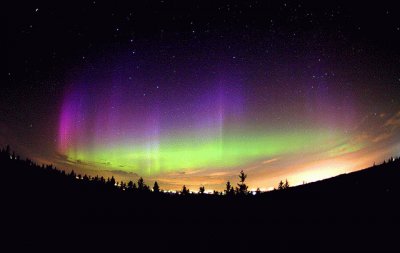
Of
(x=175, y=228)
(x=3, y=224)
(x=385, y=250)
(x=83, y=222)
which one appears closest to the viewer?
(x=385, y=250)

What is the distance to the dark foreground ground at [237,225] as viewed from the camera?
1500 cm

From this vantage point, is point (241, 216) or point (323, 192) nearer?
point (241, 216)

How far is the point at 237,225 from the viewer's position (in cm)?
1988

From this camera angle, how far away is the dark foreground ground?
15.0 metres

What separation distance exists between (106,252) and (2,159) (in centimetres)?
8207

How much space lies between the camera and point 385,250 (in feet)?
40.8

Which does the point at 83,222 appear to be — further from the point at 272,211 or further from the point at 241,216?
the point at 272,211

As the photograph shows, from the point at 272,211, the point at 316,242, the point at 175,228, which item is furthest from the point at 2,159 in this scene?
the point at 316,242

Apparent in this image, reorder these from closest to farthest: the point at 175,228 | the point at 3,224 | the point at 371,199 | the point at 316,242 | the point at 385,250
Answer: the point at 385,250 < the point at 316,242 < the point at 371,199 < the point at 175,228 < the point at 3,224

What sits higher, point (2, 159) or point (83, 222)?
point (2, 159)

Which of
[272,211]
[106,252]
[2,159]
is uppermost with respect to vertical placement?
[2,159]

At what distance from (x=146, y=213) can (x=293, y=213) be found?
16.4m

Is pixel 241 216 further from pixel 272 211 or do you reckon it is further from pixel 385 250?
pixel 385 250

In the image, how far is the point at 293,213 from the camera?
2022 cm
